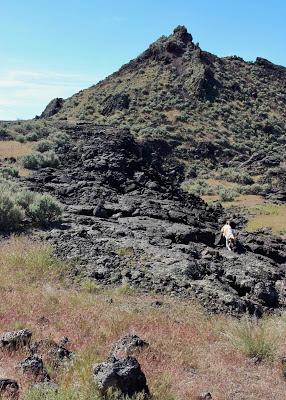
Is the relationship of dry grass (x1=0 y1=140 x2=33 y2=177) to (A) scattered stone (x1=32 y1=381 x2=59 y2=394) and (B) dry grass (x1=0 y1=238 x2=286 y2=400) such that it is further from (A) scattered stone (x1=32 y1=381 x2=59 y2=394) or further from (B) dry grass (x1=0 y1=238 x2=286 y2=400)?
(A) scattered stone (x1=32 y1=381 x2=59 y2=394)

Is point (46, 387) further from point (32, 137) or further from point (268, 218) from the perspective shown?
point (32, 137)

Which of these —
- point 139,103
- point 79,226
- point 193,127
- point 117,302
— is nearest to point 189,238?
point 79,226

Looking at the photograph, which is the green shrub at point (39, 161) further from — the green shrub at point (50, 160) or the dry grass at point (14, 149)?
the dry grass at point (14, 149)

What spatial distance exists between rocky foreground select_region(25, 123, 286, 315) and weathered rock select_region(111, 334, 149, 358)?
12.0ft

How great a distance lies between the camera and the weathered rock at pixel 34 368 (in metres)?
5.91

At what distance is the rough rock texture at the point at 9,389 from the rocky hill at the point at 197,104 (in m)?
43.4

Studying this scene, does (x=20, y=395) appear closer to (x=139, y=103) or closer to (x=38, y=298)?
(x=38, y=298)

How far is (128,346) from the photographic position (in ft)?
23.2

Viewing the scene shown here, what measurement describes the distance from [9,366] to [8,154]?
26.6m

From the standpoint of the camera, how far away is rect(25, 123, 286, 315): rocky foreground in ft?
38.7

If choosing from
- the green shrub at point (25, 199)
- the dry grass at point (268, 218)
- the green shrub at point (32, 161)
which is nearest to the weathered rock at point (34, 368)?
the green shrub at point (25, 199)

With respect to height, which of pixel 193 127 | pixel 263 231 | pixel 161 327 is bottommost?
pixel 263 231

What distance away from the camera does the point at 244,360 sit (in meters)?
7.62

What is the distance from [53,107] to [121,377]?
2967 inches
